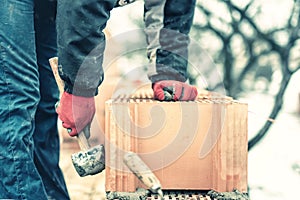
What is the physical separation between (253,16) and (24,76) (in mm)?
864

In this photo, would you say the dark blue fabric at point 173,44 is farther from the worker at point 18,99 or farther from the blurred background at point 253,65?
the worker at point 18,99

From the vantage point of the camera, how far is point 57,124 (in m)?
2.08

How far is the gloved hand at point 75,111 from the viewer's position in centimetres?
169

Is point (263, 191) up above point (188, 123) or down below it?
below

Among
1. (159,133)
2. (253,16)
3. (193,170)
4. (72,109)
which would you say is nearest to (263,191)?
(193,170)

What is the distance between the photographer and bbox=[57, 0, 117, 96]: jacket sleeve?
1548 millimetres

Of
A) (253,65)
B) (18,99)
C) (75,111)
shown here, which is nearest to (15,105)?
(18,99)

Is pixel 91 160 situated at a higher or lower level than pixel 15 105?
lower

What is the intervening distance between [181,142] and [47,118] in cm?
59

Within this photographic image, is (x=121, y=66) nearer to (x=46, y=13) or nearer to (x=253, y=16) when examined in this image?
(x=46, y=13)

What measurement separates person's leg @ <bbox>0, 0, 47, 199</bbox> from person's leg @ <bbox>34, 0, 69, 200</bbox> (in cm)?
21

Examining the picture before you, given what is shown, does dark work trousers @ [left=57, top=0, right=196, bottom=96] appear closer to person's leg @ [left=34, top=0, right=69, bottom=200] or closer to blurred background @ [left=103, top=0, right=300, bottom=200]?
blurred background @ [left=103, top=0, right=300, bottom=200]

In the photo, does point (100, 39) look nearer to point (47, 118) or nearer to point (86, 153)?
point (86, 153)

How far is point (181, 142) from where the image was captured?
5.77 feet
